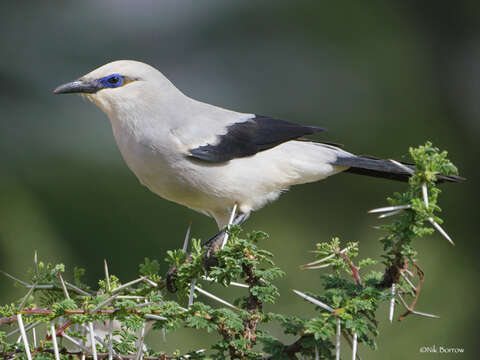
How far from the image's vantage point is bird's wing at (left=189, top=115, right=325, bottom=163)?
3113 mm

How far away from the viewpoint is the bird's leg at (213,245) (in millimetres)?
2171

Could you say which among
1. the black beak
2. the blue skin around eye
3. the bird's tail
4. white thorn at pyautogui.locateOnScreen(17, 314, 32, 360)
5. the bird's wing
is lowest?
white thorn at pyautogui.locateOnScreen(17, 314, 32, 360)

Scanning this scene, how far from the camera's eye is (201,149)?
A: 2994 mm

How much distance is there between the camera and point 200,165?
2986 mm

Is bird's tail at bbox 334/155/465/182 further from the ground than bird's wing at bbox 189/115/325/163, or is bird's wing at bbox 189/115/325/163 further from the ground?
bird's wing at bbox 189/115/325/163

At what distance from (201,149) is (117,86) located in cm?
62

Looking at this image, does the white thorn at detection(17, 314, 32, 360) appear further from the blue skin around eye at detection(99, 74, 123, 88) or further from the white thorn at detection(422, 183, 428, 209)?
the blue skin around eye at detection(99, 74, 123, 88)

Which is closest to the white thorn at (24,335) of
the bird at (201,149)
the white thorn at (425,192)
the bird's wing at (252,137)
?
the white thorn at (425,192)

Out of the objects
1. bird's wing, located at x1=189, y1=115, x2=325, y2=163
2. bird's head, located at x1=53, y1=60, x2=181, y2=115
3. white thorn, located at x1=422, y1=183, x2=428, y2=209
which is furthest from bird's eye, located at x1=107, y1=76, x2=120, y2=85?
white thorn, located at x1=422, y1=183, x2=428, y2=209

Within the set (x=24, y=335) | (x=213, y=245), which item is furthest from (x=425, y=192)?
(x=213, y=245)

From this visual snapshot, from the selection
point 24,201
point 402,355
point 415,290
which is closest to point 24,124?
point 24,201

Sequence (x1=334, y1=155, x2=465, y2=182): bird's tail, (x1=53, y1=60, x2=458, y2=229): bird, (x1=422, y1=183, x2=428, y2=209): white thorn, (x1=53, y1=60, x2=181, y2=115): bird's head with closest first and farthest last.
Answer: (x1=422, y1=183, x2=428, y2=209): white thorn
(x1=53, y1=60, x2=458, y2=229): bird
(x1=53, y1=60, x2=181, y2=115): bird's head
(x1=334, y1=155, x2=465, y2=182): bird's tail

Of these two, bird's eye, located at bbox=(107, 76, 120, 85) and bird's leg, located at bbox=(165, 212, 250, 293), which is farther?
bird's eye, located at bbox=(107, 76, 120, 85)

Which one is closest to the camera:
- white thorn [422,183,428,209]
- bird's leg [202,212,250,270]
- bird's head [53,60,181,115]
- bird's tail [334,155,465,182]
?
white thorn [422,183,428,209]
